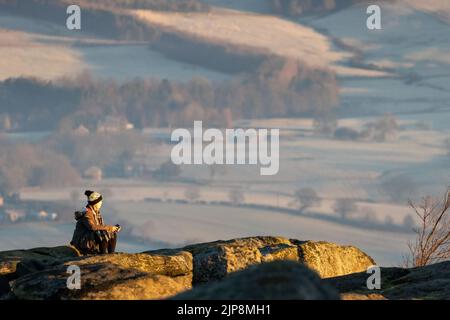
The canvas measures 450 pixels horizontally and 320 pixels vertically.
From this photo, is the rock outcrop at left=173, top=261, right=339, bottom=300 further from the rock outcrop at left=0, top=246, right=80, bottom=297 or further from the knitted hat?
the knitted hat

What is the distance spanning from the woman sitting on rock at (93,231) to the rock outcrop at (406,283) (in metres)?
7.69

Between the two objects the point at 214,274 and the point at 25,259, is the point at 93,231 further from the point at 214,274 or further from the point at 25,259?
the point at 214,274

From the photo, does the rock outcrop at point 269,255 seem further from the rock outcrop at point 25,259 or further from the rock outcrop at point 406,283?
the rock outcrop at point 25,259

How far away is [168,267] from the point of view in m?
32.2

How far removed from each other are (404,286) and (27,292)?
39.6 ft

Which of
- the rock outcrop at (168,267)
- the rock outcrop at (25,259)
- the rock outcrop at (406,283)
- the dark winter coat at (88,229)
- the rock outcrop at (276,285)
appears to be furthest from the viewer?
the dark winter coat at (88,229)

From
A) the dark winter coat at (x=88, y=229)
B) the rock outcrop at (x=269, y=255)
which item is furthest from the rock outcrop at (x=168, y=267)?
the dark winter coat at (x=88, y=229)

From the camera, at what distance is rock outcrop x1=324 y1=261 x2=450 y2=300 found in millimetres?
29516

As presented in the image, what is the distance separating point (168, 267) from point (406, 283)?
8.06m

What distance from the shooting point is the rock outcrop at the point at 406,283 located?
29.5 metres
